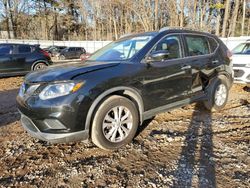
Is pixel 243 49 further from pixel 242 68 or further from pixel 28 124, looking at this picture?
pixel 28 124

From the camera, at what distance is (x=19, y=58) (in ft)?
32.6

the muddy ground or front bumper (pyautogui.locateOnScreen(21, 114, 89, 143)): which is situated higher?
front bumper (pyautogui.locateOnScreen(21, 114, 89, 143))

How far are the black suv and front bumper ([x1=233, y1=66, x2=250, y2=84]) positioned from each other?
8.80 feet

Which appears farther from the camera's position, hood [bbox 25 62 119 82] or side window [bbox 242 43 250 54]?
side window [bbox 242 43 250 54]

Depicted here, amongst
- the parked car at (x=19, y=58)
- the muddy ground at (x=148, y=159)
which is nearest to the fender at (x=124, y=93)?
the muddy ground at (x=148, y=159)

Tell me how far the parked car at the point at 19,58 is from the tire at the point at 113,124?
6.88 meters

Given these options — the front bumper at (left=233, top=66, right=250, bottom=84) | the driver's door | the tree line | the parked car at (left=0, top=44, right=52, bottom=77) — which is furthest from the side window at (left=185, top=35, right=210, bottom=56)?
the tree line

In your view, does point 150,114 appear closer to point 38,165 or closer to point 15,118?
point 38,165

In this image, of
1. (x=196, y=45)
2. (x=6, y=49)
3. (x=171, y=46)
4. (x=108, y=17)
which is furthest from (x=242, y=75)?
(x=108, y=17)

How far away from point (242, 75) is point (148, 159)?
508 cm

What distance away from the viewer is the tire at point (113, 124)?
3.21 metres

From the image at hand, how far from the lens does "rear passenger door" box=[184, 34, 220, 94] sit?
14.4 ft

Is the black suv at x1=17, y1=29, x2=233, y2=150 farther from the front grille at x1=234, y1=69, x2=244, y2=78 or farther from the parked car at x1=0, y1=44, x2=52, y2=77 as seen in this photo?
the parked car at x1=0, y1=44, x2=52, y2=77

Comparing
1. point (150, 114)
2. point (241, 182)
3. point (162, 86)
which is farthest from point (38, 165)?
point (241, 182)
